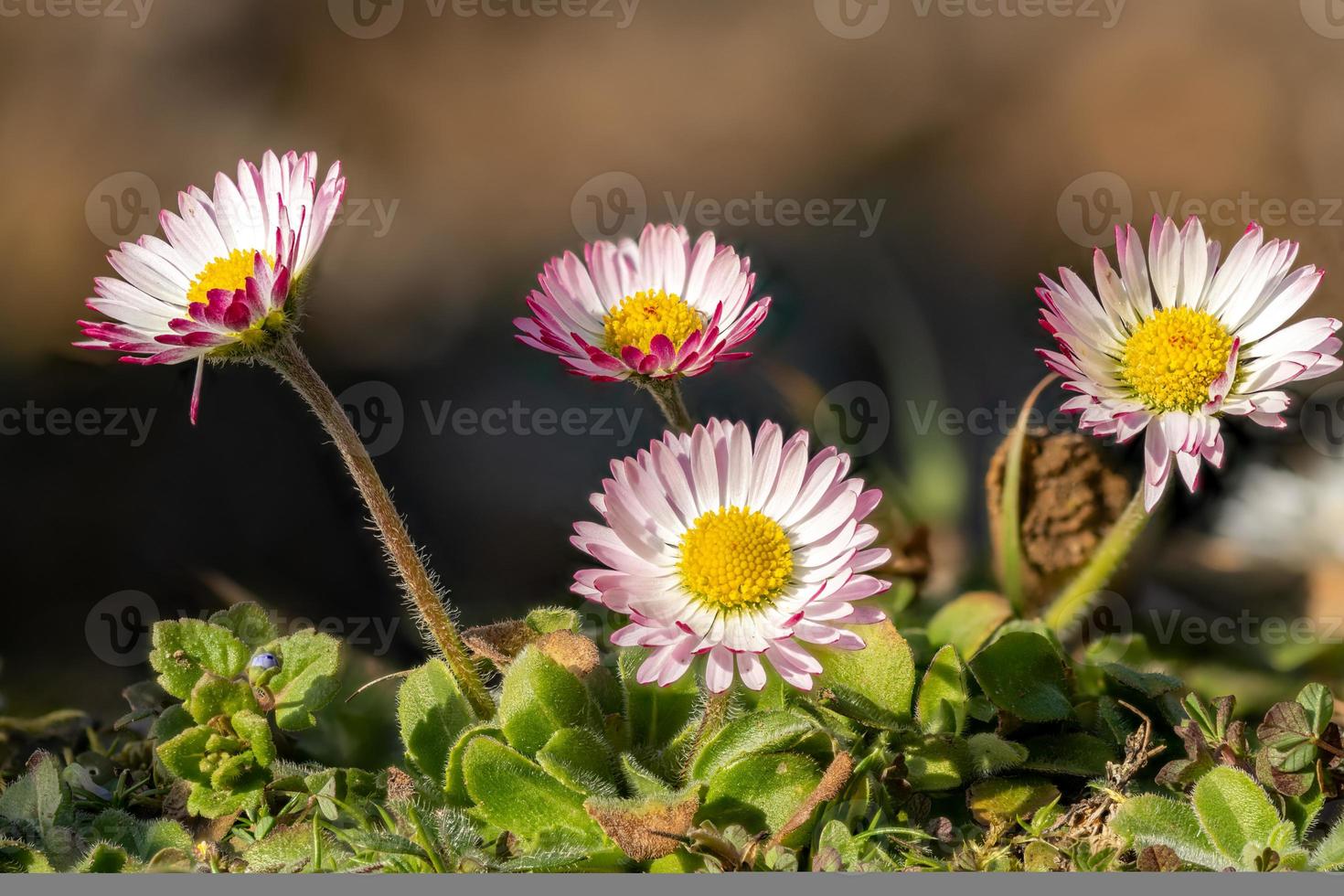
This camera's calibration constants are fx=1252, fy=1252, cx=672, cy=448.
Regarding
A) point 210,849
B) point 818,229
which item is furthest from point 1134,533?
point 210,849

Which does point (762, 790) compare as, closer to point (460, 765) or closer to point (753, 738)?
point (753, 738)

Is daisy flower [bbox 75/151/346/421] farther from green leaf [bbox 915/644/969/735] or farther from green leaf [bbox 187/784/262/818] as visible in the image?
green leaf [bbox 915/644/969/735]

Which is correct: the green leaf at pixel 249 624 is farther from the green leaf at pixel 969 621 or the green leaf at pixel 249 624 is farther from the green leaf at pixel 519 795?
the green leaf at pixel 969 621

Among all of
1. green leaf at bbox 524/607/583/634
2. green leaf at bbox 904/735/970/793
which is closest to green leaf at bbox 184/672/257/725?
green leaf at bbox 524/607/583/634

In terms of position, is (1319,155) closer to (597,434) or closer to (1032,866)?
(597,434)

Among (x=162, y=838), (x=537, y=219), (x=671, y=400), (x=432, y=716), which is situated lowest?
(x=162, y=838)

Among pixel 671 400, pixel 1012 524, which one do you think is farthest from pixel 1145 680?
pixel 671 400
